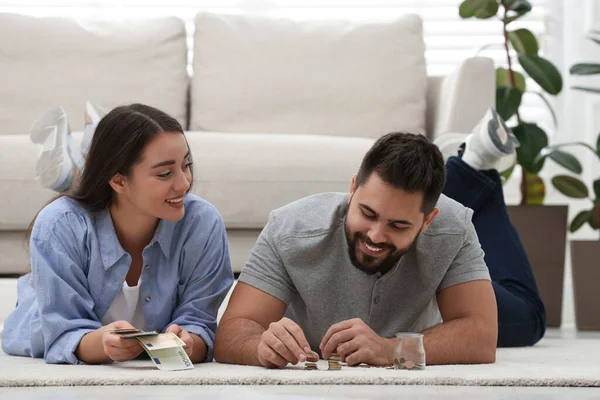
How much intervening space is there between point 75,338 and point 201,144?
3.97 feet

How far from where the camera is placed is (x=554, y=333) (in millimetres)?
3230

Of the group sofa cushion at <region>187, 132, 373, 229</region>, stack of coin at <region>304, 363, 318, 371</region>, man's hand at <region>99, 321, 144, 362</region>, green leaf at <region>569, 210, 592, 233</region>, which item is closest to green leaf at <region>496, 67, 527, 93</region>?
green leaf at <region>569, 210, 592, 233</region>

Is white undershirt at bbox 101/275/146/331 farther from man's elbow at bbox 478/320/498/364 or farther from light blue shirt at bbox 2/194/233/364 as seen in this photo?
man's elbow at bbox 478/320/498/364

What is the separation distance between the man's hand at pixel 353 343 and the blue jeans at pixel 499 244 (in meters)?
0.83

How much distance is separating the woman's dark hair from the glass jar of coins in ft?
2.08

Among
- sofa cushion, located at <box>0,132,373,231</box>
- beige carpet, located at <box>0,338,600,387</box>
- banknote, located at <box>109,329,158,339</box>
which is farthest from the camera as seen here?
sofa cushion, located at <box>0,132,373,231</box>

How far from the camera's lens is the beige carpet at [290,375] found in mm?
1538

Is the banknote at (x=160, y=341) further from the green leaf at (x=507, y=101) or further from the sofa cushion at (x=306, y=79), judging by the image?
the green leaf at (x=507, y=101)

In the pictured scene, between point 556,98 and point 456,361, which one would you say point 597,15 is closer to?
point 556,98

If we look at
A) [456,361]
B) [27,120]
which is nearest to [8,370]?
[456,361]

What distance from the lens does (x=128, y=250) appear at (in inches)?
77.8

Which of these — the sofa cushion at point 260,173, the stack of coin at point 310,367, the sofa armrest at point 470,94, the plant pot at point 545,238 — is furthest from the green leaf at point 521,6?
the stack of coin at point 310,367

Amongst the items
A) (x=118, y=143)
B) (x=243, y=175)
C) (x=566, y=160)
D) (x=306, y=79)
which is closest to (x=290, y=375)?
(x=118, y=143)

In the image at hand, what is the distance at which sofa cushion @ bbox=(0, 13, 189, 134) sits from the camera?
3.48 metres
